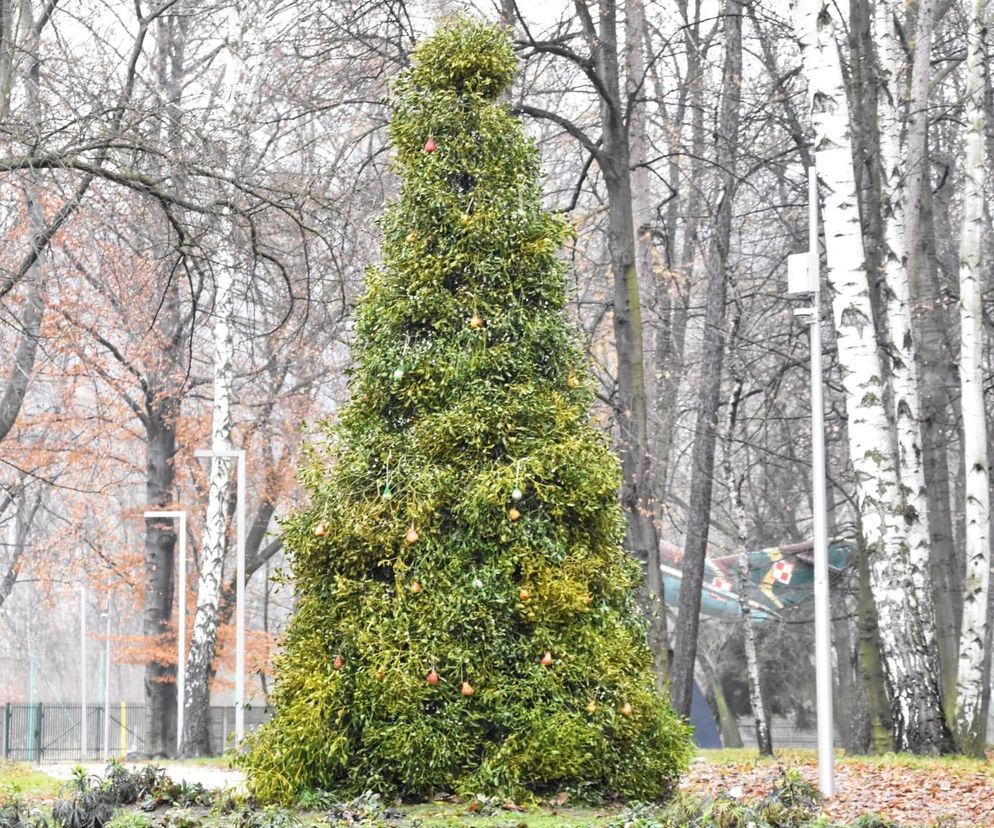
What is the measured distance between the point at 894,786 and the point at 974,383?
6.40m

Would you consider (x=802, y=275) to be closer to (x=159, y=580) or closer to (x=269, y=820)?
(x=269, y=820)

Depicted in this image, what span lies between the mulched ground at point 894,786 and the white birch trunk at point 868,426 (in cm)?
66

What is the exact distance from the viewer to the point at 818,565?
10141mm

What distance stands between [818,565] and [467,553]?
277 cm

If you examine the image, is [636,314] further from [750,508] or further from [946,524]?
[750,508]

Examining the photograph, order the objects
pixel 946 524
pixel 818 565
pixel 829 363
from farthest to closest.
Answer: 1. pixel 829 363
2. pixel 946 524
3. pixel 818 565

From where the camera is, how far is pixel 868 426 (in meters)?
12.6

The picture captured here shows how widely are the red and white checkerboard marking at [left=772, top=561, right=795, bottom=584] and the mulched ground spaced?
1357 cm

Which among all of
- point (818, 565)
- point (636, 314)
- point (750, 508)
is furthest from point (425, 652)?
point (750, 508)

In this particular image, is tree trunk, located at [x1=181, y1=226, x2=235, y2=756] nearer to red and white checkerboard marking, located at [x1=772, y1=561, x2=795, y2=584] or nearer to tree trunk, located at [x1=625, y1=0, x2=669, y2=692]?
tree trunk, located at [x1=625, y1=0, x2=669, y2=692]

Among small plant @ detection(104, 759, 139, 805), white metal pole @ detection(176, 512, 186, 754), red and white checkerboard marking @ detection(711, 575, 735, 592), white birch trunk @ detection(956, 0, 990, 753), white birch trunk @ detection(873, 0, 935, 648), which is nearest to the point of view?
small plant @ detection(104, 759, 139, 805)

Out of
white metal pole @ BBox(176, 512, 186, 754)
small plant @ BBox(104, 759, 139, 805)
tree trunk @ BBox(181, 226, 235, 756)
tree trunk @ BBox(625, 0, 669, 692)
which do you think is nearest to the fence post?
white metal pole @ BBox(176, 512, 186, 754)

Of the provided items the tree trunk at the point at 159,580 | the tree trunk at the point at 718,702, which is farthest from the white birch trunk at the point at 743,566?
the tree trunk at the point at 718,702

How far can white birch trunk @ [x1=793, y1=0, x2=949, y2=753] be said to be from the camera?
12.6 m
